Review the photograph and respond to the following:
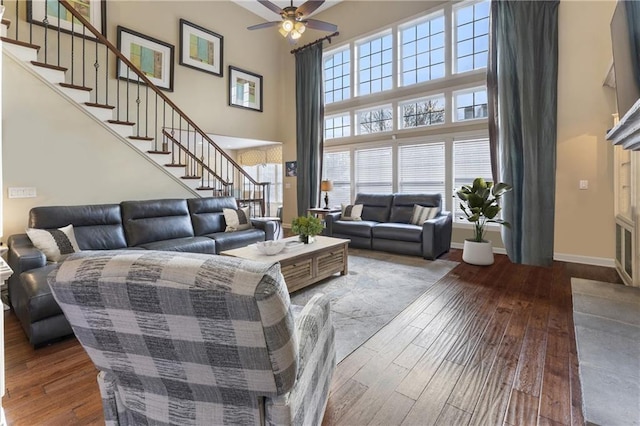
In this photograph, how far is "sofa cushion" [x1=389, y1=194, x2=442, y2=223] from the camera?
16.4 feet

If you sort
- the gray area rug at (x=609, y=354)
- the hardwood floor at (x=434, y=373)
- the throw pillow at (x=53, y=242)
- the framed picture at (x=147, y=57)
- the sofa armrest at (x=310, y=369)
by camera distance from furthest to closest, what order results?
the framed picture at (x=147, y=57), the throw pillow at (x=53, y=242), the hardwood floor at (x=434, y=373), the gray area rug at (x=609, y=354), the sofa armrest at (x=310, y=369)

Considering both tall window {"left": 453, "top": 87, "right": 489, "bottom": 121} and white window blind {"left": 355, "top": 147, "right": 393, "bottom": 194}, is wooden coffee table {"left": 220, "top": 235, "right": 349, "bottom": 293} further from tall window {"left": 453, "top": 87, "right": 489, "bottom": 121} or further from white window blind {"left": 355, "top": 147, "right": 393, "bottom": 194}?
tall window {"left": 453, "top": 87, "right": 489, "bottom": 121}

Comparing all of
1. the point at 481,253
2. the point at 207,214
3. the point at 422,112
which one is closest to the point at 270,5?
the point at 207,214

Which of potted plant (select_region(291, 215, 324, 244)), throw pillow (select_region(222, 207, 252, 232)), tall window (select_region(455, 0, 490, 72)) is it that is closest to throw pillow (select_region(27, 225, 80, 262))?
throw pillow (select_region(222, 207, 252, 232))

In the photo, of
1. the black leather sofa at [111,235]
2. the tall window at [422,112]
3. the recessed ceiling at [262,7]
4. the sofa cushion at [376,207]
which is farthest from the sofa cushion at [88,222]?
the recessed ceiling at [262,7]

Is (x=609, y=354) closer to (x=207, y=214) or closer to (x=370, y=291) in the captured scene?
(x=370, y=291)

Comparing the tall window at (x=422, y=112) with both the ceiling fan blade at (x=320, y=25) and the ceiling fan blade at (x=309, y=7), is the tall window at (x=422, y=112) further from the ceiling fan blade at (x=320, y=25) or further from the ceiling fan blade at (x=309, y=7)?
the ceiling fan blade at (x=309, y=7)

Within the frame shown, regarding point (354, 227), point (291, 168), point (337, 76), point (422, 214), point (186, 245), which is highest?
point (337, 76)

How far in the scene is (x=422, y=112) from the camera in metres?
5.57

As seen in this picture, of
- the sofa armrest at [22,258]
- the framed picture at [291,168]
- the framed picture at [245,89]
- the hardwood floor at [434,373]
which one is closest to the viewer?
the hardwood floor at [434,373]

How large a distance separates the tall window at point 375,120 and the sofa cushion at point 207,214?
3.35 m

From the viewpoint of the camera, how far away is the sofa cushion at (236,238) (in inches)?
153

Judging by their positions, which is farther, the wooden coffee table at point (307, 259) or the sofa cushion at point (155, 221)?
the sofa cushion at point (155, 221)

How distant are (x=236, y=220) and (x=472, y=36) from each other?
484 cm
